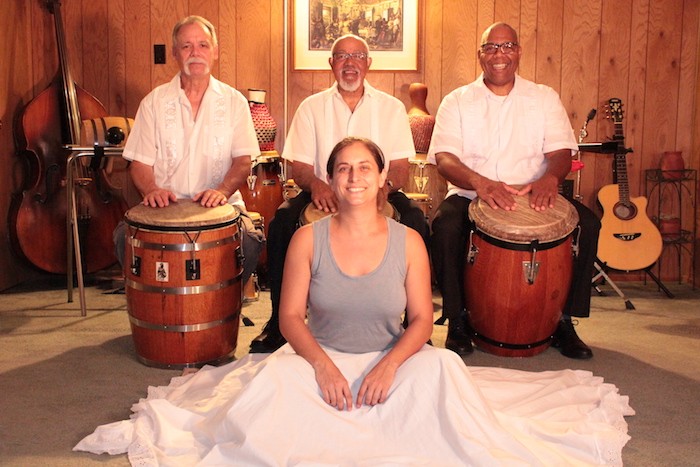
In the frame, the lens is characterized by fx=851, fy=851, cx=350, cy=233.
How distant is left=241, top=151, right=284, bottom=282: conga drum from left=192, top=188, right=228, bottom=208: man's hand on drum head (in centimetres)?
140

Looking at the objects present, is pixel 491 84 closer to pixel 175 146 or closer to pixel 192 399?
pixel 175 146

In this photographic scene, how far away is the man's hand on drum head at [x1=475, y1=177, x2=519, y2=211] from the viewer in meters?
3.55

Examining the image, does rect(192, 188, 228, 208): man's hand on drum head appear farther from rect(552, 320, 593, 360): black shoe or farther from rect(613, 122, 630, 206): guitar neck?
rect(613, 122, 630, 206): guitar neck

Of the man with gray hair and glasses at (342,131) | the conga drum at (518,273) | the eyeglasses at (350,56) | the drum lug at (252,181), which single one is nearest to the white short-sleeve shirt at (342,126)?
the man with gray hair and glasses at (342,131)

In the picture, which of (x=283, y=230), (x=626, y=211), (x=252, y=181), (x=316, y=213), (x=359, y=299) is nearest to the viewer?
(x=359, y=299)

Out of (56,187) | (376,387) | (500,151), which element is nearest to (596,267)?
(500,151)

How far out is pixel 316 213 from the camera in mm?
3525

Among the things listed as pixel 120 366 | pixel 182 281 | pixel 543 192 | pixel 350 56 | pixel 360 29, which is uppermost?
pixel 360 29

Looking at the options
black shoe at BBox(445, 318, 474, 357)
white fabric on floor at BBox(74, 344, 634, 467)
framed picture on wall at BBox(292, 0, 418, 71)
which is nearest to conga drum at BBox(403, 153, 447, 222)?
framed picture on wall at BBox(292, 0, 418, 71)

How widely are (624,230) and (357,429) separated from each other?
3.12m

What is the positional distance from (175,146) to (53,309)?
51.7 inches

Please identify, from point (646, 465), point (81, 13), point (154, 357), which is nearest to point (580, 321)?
point (646, 465)

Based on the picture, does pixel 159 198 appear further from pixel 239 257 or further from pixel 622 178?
pixel 622 178

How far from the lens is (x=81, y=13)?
5.33m
